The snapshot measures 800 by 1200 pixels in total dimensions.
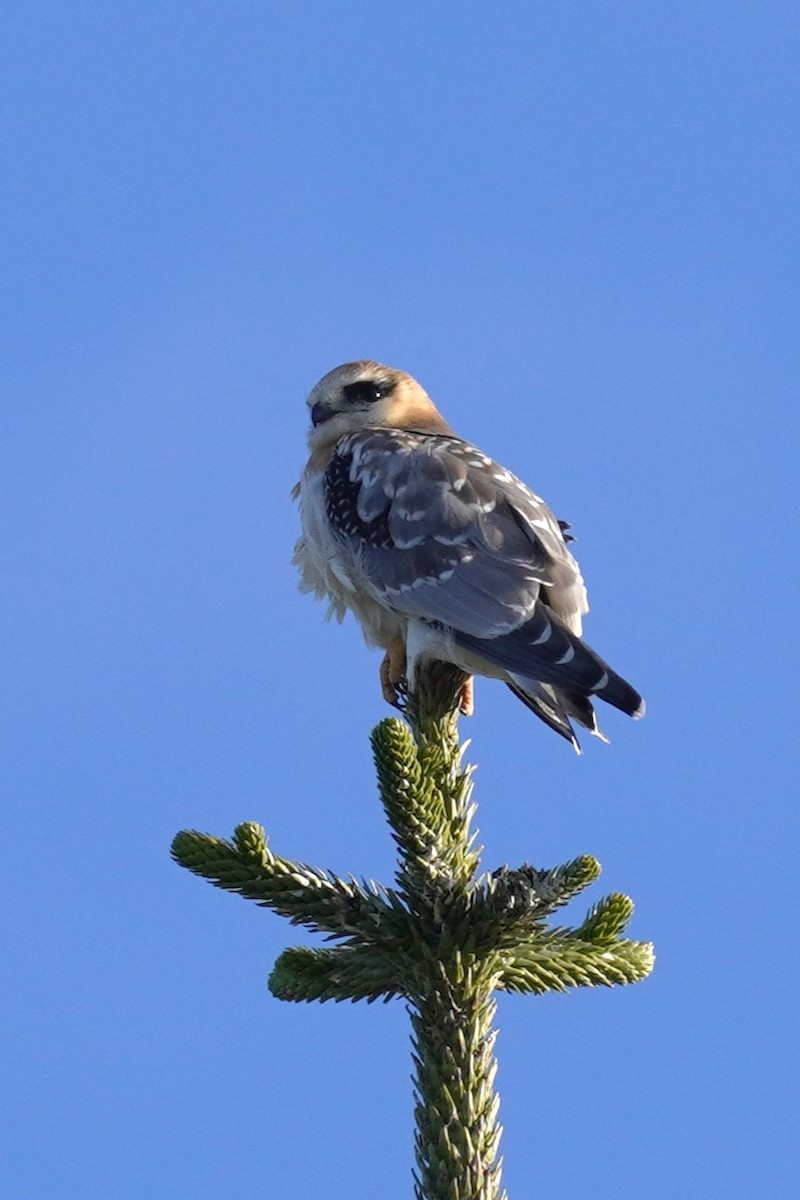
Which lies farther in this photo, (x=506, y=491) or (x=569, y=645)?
(x=506, y=491)

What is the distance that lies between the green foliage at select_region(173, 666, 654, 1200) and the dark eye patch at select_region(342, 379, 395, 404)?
470cm

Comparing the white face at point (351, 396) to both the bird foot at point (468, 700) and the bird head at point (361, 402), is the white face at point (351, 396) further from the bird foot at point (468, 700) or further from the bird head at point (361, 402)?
the bird foot at point (468, 700)

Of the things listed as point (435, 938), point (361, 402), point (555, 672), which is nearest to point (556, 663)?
point (555, 672)

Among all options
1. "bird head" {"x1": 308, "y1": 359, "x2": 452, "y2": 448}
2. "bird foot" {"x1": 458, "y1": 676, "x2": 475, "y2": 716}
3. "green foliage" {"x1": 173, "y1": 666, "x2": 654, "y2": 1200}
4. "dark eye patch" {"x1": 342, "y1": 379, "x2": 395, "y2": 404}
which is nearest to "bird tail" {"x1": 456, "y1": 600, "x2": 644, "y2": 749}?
"bird foot" {"x1": 458, "y1": 676, "x2": 475, "y2": 716}

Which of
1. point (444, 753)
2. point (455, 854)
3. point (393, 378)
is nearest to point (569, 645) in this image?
point (444, 753)

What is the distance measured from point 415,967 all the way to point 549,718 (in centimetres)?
247

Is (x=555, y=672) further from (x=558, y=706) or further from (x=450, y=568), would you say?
(x=450, y=568)

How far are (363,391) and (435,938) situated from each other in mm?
5110

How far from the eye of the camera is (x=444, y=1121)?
3.67 metres

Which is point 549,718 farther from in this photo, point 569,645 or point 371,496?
point 371,496

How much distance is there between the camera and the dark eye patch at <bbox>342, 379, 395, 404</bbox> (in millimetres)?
8572

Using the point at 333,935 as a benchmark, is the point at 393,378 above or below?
above

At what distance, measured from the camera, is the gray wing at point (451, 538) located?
6.45 metres

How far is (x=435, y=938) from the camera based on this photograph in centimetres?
394
